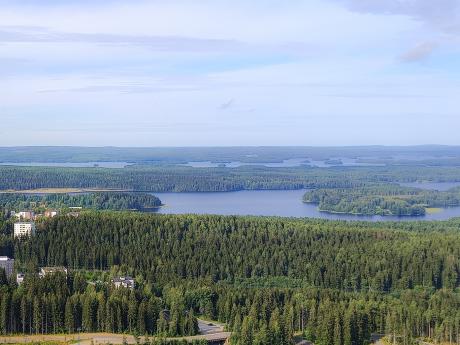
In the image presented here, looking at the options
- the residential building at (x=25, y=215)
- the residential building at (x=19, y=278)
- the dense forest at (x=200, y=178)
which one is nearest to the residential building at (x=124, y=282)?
the residential building at (x=19, y=278)

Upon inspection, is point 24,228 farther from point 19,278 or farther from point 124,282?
point 124,282

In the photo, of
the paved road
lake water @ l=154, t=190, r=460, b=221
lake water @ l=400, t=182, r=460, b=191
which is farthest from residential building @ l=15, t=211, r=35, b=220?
lake water @ l=400, t=182, r=460, b=191

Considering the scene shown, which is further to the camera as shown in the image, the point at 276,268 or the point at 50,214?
the point at 50,214

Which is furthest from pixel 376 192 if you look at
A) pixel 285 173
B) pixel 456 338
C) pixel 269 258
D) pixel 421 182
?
pixel 456 338

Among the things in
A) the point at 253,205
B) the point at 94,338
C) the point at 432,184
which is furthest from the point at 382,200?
the point at 94,338

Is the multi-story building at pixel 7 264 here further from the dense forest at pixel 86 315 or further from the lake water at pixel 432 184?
the lake water at pixel 432 184

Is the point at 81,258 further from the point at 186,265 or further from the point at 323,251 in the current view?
the point at 323,251

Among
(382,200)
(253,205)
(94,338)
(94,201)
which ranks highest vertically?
(94,201)
